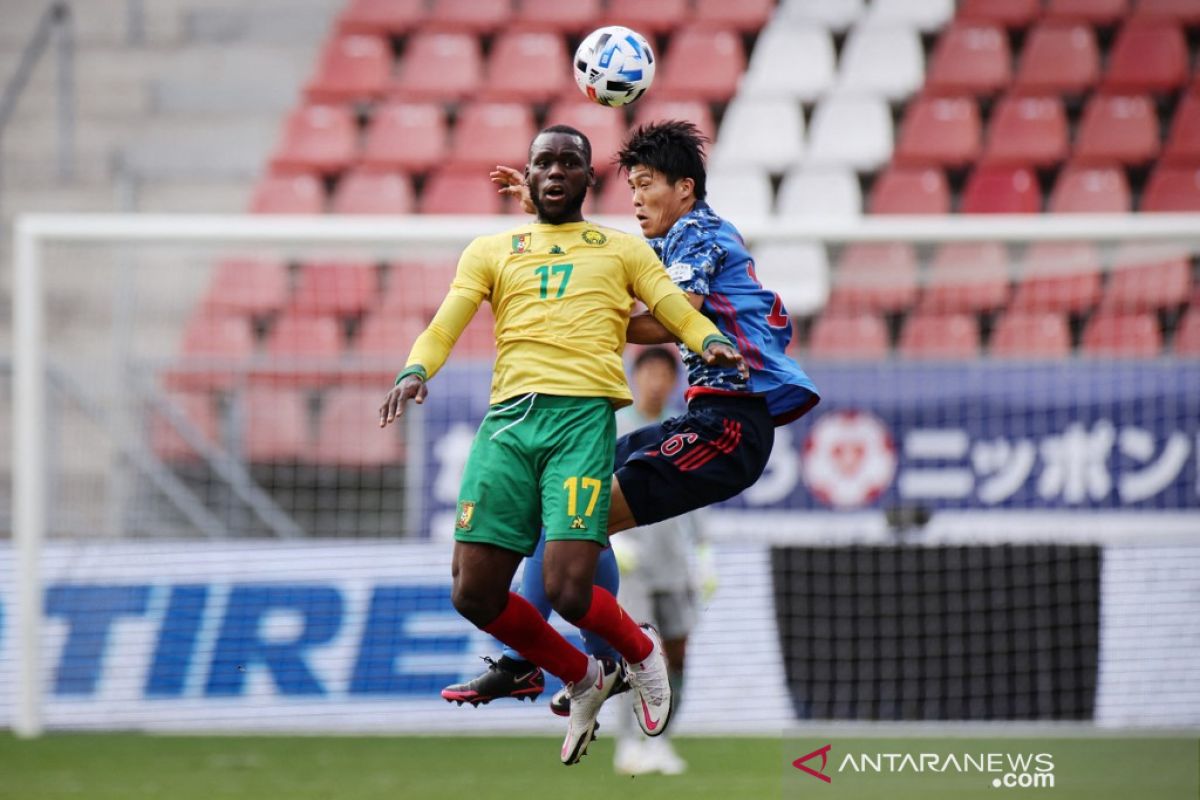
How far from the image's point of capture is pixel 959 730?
9461 millimetres

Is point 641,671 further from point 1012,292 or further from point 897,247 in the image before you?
point 897,247

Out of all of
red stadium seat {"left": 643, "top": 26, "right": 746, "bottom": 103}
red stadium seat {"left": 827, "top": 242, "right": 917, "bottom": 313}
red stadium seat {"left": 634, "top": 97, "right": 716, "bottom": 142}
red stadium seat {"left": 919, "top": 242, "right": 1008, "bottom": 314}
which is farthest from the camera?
red stadium seat {"left": 643, "top": 26, "right": 746, "bottom": 103}

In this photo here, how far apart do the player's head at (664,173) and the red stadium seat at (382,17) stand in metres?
10.3

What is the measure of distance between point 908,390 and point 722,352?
5.12 m

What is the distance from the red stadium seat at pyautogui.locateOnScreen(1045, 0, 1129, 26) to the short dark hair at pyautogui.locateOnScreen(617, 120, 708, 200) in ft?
33.4

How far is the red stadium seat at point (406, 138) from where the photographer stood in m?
14.3

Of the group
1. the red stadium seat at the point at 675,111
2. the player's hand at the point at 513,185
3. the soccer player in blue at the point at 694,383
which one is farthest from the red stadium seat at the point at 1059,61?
the player's hand at the point at 513,185

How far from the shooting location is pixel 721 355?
16.7 feet

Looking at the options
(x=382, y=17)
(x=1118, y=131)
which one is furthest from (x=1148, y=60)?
(x=382, y=17)

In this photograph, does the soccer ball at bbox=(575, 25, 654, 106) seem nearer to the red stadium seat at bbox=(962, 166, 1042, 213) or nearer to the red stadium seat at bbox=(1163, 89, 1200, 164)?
the red stadium seat at bbox=(962, 166, 1042, 213)

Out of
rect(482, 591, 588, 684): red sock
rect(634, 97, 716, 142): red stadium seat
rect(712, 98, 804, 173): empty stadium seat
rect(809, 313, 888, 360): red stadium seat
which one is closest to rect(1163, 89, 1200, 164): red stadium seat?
rect(712, 98, 804, 173): empty stadium seat

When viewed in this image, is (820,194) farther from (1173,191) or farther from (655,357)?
(655,357)

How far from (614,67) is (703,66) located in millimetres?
9408

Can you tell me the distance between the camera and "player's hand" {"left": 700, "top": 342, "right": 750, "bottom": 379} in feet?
16.7
